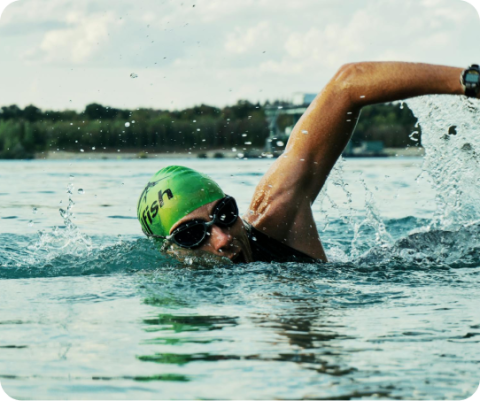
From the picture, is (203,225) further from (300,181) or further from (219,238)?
(300,181)

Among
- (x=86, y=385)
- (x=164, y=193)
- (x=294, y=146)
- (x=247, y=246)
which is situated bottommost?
(x=86, y=385)

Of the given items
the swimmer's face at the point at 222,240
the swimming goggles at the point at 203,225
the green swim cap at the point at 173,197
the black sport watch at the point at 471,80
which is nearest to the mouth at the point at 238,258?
the swimmer's face at the point at 222,240

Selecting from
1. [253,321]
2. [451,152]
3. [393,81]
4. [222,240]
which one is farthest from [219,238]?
[451,152]

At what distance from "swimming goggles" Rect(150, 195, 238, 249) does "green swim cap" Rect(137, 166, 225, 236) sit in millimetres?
98

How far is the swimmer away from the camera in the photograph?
4.39 meters

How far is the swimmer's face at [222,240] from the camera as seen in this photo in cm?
439

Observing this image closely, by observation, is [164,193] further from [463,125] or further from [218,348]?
[463,125]

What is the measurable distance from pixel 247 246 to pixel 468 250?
A: 171 cm

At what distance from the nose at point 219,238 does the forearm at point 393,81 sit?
1.06m

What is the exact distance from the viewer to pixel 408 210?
1034 cm

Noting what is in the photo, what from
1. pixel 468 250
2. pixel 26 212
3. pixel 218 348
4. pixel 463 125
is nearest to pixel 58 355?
pixel 218 348

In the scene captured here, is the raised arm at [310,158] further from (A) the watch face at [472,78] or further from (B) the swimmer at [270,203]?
(A) the watch face at [472,78]

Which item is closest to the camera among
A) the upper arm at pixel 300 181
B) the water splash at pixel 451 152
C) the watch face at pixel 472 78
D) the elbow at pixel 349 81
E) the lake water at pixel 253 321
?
the lake water at pixel 253 321

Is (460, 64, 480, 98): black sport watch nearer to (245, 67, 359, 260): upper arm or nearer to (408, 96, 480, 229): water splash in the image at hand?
(245, 67, 359, 260): upper arm
